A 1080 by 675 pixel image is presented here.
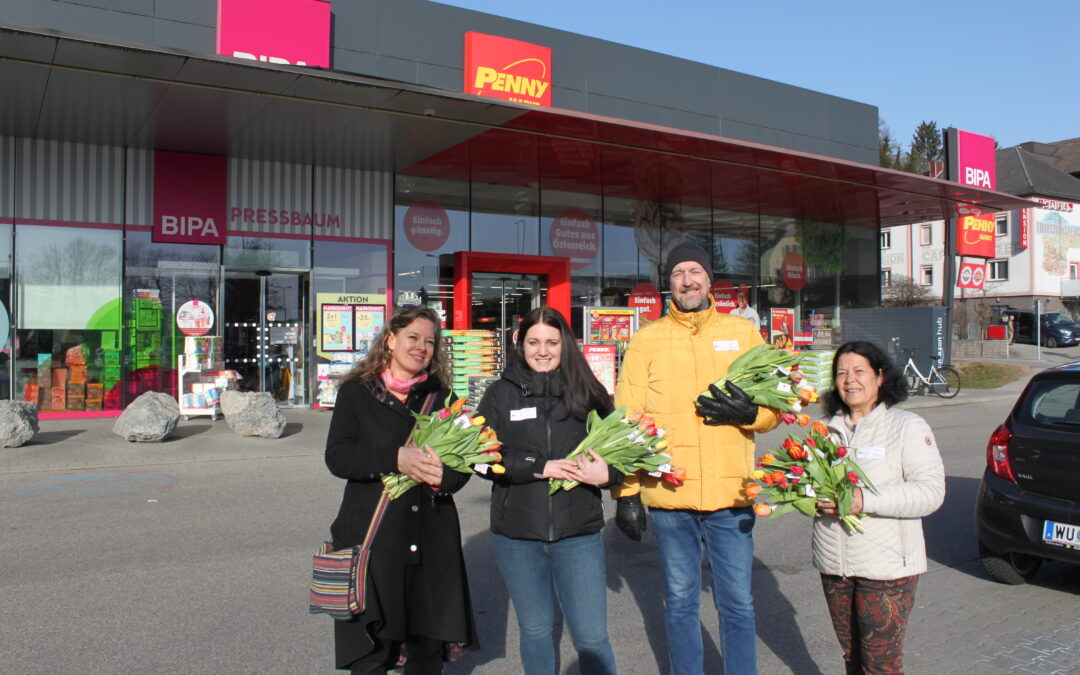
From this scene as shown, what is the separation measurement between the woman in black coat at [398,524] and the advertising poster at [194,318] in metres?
12.2

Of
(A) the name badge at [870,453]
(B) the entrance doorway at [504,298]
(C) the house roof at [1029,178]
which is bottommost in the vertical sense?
(A) the name badge at [870,453]

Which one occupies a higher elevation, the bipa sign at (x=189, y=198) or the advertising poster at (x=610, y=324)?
the bipa sign at (x=189, y=198)

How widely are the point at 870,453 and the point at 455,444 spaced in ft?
5.45

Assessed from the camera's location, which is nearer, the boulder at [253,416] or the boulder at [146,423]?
the boulder at [146,423]

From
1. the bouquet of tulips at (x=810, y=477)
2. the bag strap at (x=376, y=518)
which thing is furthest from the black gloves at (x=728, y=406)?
the bag strap at (x=376, y=518)

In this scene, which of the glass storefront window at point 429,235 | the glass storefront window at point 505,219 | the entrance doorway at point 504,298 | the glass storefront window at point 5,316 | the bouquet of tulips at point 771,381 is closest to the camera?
the bouquet of tulips at point 771,381

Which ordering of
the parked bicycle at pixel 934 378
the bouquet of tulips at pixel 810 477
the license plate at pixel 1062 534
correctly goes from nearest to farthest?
the bouquet of tulips at pixel 810 477, the license plate at pixel 1062 534, the parked bicycle at pixel 934 378

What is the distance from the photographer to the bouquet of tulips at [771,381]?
3371 millimetres

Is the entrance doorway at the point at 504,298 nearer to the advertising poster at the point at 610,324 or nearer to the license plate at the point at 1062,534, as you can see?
the advertising poster at the point at 610,324

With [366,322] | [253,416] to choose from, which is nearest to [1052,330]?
[366,322]

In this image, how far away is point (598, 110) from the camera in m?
16.7

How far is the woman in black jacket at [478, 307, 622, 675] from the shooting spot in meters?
3.14

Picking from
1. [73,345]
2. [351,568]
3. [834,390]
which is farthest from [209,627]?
[73,345]

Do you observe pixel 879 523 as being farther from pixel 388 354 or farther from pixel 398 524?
pixel 388 354
